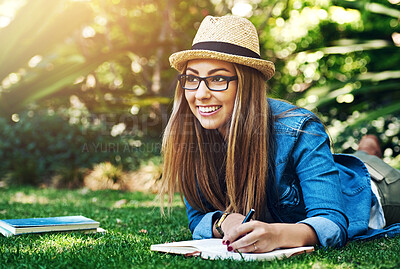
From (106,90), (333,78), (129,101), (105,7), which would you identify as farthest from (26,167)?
(333,78)

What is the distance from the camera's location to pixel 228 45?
2211mm

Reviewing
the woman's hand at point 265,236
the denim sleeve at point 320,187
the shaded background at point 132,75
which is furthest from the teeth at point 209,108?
the shaded background at point 132,75

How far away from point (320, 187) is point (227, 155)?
50 centimetres

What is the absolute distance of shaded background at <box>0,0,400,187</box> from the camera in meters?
6.48

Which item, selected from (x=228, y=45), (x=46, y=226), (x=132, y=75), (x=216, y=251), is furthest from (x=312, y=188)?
(x=132, y=75)

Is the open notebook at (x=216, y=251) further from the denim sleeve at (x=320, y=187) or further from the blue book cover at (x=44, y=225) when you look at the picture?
the blue book cover at (x=44, y=225)

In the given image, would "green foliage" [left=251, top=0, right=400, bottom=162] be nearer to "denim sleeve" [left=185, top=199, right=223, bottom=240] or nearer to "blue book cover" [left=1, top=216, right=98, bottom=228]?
"denim sleeve" [left=185, top=199, right=223, bottom=240]

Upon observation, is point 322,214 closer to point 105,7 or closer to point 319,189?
point 319,189

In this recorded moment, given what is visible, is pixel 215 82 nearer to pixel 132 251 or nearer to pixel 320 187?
pixel 320 187

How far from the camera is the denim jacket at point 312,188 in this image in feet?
6.68

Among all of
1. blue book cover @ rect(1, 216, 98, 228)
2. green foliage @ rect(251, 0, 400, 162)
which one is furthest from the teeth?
green foliage @ rect(251, 0, 400, 162)

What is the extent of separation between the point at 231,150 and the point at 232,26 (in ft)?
2.16

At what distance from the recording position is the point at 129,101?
885cm

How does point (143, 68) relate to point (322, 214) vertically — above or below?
above
